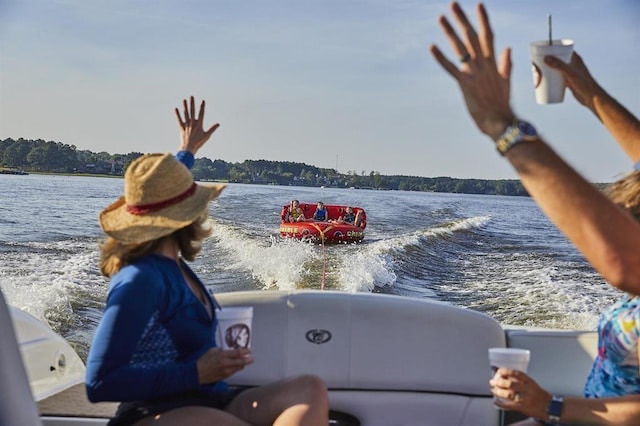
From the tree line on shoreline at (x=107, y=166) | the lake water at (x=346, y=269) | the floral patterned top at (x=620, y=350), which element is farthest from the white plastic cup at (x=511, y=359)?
the tree line on shoreline at (x=107, y=166)

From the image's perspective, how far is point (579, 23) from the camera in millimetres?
2861

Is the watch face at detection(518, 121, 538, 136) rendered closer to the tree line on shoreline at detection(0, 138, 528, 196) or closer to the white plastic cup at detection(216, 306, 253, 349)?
the white plastic cup at detection(216, 306, 253, 349)

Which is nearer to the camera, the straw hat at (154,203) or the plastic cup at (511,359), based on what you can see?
the plastic cup at (511,359)

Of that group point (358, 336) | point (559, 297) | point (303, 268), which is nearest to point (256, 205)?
point (303, 268)

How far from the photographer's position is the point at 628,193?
5.75 feet

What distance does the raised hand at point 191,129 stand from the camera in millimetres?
2514

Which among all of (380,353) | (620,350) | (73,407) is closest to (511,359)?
(620,350)

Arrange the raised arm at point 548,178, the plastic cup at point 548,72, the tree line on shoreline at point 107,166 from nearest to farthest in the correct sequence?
the raised arm at point 548,178, the plastic cup at point 548,72, the tree line on shoreline at point 107,166

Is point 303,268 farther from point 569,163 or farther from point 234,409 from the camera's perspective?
point 569,163

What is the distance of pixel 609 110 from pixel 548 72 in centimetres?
36

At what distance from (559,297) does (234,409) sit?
28.5 feet

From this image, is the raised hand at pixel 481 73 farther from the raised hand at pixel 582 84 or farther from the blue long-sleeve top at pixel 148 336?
the blue long-sleeve top at pixel 148 336

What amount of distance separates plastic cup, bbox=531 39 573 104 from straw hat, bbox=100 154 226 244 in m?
0.86

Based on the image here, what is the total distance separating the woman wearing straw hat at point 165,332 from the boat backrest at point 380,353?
0.56 metres
